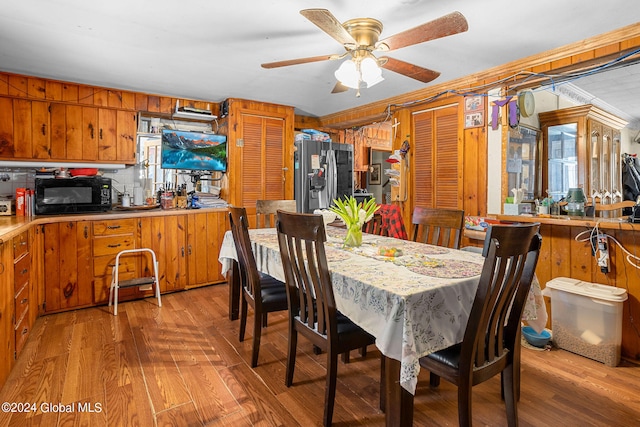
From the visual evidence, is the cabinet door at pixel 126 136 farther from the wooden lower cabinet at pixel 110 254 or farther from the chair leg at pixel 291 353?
the chair leg at pixel 291 353

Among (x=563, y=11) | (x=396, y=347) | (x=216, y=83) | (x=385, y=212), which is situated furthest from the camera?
(x=216, y=83)

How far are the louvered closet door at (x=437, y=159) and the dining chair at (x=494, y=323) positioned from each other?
2.14 m

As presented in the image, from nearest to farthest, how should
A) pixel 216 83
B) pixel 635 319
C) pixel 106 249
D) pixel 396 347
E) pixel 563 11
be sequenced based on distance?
pixel 396 347
pixel 563 11
pixel 635 319
pixel 106 249
pixel 216 83

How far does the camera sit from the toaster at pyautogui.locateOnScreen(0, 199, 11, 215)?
123 inches

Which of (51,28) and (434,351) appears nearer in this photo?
(434,351)

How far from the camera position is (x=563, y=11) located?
211cm

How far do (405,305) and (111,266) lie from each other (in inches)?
127

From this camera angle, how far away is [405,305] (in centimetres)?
130

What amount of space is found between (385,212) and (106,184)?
9.28ft

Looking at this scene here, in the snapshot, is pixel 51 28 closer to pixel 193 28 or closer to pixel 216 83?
pixel 193 28

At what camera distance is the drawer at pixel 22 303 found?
2316 mm

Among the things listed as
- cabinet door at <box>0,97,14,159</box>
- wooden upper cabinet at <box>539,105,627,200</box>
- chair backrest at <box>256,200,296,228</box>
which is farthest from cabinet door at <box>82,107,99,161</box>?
wooden upper cabinet at <box>539,105,627,200</box>

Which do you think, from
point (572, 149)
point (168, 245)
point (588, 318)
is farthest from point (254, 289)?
point (572, 149)

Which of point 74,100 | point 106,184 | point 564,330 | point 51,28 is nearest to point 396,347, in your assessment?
point 564,330
